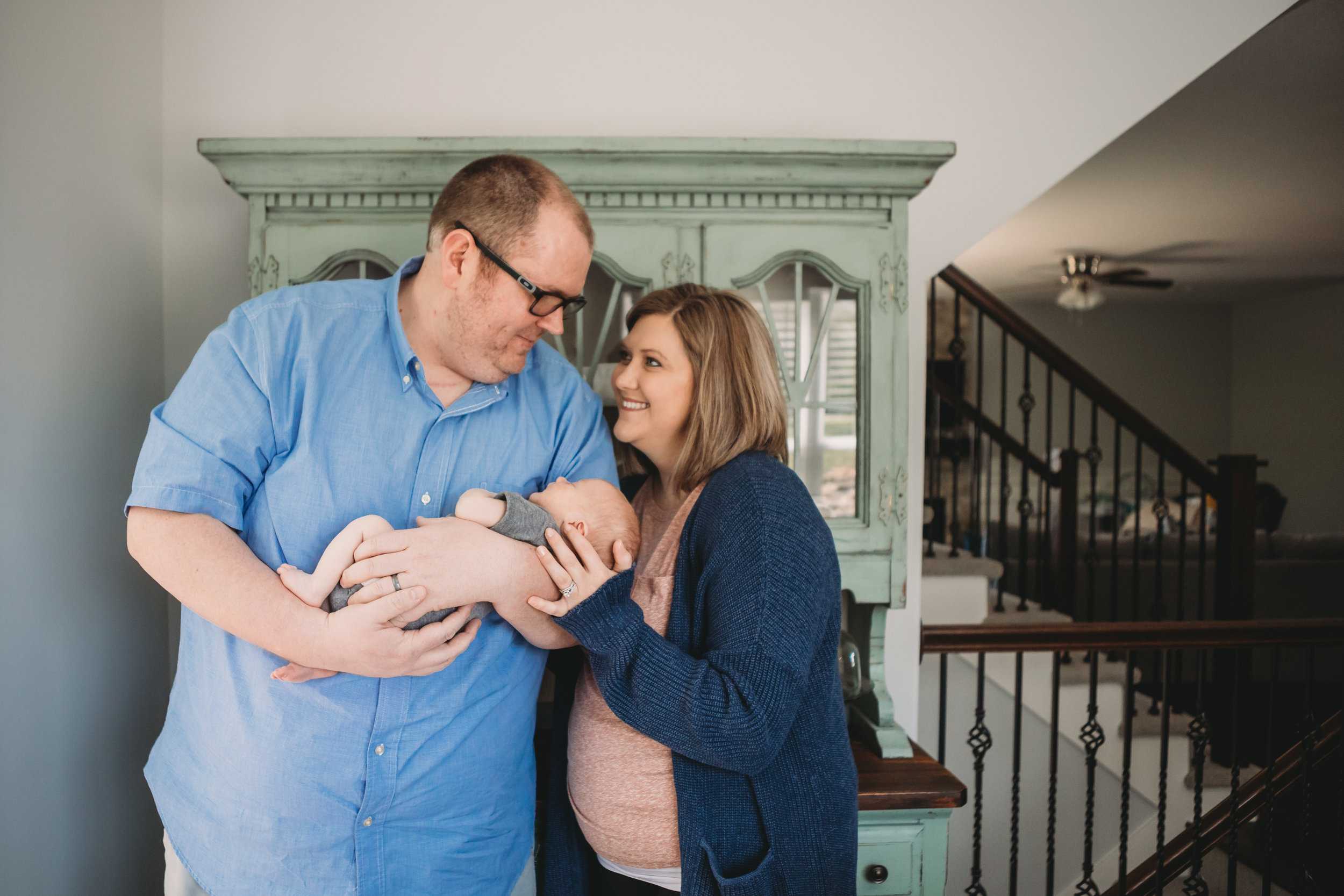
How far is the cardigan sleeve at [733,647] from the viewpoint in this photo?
1069 mm

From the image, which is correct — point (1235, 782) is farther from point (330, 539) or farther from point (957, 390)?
point (330, 539)

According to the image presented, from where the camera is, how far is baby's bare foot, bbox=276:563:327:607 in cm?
101

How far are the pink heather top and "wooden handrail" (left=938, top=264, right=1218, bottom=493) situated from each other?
2.53m

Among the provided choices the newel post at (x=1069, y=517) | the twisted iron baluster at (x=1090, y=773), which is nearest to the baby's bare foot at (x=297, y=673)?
the twisted iron baluster at (x=1090, y=773)

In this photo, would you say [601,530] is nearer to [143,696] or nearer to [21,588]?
[21,588]

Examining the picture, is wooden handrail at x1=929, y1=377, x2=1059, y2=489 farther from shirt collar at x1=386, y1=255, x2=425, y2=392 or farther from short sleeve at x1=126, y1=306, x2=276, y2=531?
short sleeve at x1=126, y1=306, x2=276, y2=531

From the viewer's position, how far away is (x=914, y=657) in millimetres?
2234

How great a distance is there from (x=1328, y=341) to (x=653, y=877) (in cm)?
1014

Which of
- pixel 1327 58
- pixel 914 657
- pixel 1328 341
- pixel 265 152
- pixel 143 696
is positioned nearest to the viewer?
pixel 265 152

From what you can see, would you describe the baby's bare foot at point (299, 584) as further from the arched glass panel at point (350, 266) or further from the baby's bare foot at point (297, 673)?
the arched glass panel at point (350, 266)

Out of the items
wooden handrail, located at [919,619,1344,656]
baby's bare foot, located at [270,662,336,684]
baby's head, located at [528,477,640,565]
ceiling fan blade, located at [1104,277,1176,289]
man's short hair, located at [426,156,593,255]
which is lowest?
wooden handrail, located at [919,619,1344,656]

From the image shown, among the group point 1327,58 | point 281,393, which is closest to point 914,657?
point 281,393

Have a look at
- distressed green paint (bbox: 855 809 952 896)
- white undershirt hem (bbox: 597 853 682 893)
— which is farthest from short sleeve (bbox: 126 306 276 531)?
distressed green paint (bbox: 855 809 952 896)

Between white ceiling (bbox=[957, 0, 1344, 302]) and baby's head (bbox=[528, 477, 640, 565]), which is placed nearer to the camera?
baby's head (bbox=[528, 477, 640, 565])
